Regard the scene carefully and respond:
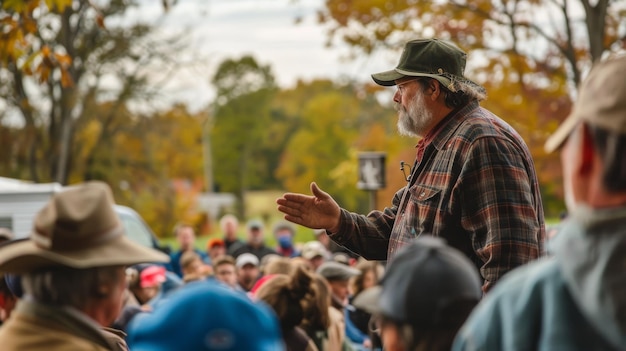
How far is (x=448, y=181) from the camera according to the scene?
419 centimetres

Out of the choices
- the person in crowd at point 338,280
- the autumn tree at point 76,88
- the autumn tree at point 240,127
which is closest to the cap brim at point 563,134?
the person in crowd at point 338,280

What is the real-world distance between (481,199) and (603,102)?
2032 mm

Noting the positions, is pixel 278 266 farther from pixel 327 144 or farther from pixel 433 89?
pixel 327 144

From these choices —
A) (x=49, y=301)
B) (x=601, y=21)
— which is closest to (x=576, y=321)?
(x=49, y=301)

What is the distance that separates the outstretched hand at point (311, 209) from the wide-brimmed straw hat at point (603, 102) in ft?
8.08

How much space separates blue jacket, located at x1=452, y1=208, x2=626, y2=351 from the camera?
6.52 feet

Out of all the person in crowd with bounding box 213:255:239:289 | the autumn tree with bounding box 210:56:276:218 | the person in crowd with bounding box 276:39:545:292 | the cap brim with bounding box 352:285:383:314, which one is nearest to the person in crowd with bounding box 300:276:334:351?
→ the person in crowd with bounding box 276:39:545:292

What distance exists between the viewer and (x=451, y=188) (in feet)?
13.7

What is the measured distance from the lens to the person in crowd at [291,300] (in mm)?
5898

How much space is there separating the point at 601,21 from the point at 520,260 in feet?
34.6

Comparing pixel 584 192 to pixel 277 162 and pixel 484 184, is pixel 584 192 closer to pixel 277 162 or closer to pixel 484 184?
pixel 484 184

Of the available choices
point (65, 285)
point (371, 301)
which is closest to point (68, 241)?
point (65, 285)

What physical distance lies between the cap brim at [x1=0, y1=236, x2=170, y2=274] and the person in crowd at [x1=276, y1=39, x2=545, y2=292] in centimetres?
149

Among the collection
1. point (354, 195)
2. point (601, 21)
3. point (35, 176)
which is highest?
point (601, 21)
